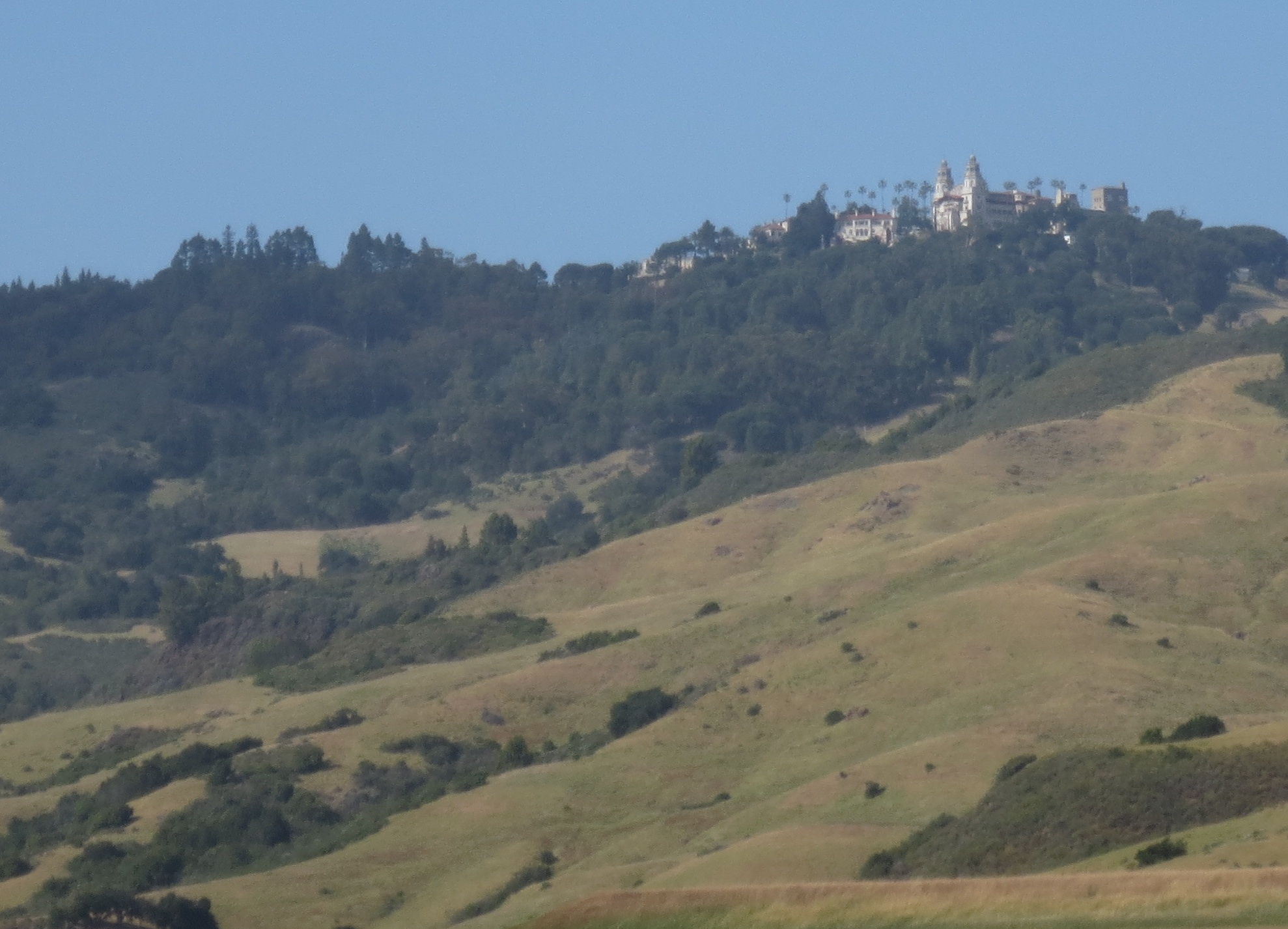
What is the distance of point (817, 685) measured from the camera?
60.5 m

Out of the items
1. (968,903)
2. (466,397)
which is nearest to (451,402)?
(466,397)

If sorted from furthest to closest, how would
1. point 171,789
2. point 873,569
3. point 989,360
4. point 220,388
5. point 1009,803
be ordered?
point 220,388 → point 989,360 → point 873,569 → point 171,789 → point 1009,803

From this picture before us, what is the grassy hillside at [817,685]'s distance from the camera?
45594mm

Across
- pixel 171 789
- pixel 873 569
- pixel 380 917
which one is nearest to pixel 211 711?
pixel 171 789

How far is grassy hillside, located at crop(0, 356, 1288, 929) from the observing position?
4559cm

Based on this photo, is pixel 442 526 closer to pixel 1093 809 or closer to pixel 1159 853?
pixel 1093 809

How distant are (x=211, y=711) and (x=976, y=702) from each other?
38.7m

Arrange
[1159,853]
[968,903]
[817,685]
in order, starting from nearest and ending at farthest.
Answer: [968,903], [1159,853], [817,685]

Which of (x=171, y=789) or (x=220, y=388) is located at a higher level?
(x=220, y=388)

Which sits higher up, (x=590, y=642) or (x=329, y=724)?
(x=590, y=642)

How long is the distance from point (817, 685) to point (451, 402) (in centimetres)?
12926

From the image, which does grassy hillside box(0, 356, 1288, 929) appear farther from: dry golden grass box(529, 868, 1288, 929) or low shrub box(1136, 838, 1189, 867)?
low shrub box(1136, 838, 1189, 867)

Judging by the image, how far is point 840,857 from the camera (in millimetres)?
38406

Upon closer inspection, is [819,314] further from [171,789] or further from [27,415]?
[171,789]
